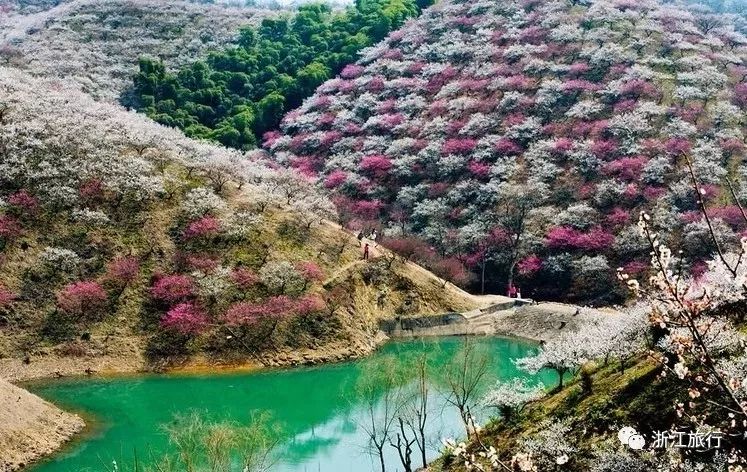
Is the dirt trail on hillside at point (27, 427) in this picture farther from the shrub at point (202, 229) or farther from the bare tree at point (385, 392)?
the shrub at point (202, 229)

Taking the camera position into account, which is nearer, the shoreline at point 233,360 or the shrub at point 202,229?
the shoreline at point 233,360

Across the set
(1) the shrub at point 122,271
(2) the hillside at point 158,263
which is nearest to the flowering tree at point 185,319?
(2) the hillside at point 158,263

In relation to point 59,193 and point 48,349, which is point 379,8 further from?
point 48,349

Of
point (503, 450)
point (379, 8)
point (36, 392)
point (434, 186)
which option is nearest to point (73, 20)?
point (379, 8)

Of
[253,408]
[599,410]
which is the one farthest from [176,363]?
[599,410]

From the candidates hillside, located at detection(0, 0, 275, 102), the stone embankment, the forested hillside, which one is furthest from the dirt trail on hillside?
hillside, located at detection(0, 0, 275, 102)

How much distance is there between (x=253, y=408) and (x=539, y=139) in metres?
54.6

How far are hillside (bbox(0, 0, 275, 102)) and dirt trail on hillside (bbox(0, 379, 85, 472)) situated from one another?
71682 mm

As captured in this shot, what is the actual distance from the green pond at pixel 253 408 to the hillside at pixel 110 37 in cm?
6574

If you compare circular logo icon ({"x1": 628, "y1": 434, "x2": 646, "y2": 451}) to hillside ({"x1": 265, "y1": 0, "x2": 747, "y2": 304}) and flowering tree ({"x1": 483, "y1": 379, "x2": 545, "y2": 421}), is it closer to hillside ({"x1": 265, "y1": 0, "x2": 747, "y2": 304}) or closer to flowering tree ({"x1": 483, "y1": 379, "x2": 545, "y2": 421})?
flowering tree ({"x1": 483, "y1": 379, "x2": 545, "y2": 421})

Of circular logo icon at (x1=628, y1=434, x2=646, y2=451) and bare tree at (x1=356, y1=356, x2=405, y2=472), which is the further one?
bare tree at (x1=356, y1=356, x2=405, y2=472)

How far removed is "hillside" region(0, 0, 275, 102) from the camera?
105 meters

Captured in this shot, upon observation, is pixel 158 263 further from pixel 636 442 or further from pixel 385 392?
pixel 636 442

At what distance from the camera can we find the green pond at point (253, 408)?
32062mm
